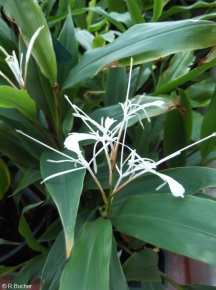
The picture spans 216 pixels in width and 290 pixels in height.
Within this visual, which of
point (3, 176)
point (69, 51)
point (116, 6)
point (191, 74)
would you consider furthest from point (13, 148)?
point (116, 6)

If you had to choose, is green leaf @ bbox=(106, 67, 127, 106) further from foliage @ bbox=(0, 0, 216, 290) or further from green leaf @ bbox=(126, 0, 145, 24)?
green leaf @ bbox=(126, 0, 145, 24)

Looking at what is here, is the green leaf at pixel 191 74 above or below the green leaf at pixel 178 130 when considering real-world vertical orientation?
above

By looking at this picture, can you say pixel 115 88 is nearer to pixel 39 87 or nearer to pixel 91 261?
pixel 39 87

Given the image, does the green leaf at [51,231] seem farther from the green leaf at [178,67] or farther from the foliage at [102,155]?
the green leaf at [178,67]

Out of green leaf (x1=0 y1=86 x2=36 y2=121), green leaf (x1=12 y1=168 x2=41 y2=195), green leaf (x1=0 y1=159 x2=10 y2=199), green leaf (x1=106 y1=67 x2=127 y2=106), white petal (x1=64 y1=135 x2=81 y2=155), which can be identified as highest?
green leaf (x1=106 y1=67 x2=127 y2=106)

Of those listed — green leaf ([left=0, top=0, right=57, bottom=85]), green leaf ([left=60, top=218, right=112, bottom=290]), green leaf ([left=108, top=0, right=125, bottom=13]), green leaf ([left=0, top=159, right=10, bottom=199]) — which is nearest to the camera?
green leaf ([left=60, top=218, right=112, bottom=290])

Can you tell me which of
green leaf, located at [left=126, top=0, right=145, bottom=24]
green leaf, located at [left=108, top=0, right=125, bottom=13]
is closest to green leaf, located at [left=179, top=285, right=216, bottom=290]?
green leaf, located at [left=126, top=0, right=145, bottom=24]

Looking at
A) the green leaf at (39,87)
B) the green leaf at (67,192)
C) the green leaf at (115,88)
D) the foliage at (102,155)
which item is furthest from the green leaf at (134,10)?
the green leaf at (67,192)
